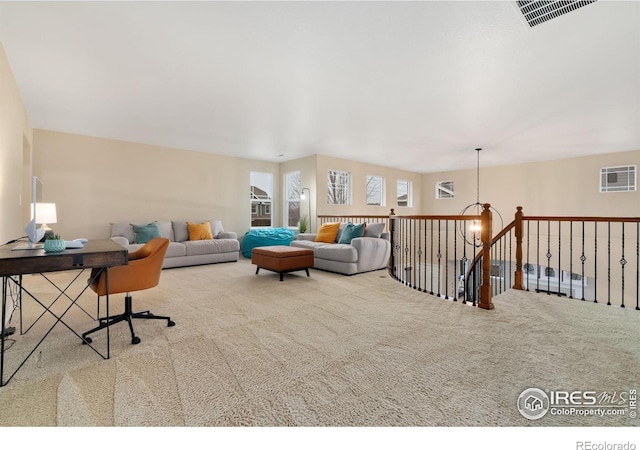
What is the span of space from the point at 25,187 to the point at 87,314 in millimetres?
3529

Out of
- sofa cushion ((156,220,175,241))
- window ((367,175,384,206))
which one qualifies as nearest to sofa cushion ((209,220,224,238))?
sofa cushion ((156,220,175,241))

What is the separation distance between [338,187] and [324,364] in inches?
255

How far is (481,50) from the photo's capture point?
285cm

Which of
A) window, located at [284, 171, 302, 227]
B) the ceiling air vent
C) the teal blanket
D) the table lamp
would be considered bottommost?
the teal blanket

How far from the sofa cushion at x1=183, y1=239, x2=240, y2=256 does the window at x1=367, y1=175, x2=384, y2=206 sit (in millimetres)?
4362

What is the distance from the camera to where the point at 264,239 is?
6.99 meters

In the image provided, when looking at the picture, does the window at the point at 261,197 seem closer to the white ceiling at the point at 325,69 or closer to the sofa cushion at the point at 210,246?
the sofa cushion at the point at 210,246

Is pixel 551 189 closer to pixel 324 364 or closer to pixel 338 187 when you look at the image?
pixel 338 187

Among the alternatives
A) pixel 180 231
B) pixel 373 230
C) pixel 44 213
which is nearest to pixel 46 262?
pixel 44 213

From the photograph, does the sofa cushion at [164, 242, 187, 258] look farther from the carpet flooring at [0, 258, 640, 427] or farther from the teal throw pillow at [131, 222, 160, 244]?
the carpet flooring at [0, 258, 640, 427]

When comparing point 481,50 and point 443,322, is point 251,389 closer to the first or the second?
point 443,322

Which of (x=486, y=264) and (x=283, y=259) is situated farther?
(x=283, y=259)

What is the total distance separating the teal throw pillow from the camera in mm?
5617
